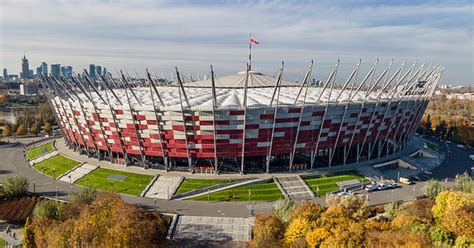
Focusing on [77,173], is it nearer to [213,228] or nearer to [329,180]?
[213,228]

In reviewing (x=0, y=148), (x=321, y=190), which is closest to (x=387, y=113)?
(x=321, y=190)

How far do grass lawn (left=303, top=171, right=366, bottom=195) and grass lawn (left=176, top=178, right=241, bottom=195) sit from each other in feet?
46.0

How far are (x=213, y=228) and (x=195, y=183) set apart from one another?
14.9 metres

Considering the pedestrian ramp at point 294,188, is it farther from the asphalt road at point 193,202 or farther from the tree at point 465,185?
the tree at point 465,185

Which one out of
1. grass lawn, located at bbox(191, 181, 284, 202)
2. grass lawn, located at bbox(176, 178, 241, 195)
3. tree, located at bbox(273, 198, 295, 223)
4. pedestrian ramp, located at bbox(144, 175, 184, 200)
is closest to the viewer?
tree, located at bbox(273, 198, 295, 223)

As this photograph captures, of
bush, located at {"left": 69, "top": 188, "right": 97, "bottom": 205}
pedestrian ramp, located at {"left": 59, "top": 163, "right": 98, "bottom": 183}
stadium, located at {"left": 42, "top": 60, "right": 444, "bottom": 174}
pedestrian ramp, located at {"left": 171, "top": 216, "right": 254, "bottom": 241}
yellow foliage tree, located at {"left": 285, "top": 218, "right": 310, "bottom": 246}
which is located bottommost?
pedestrian ramp, located at {"left": 171, "top": 216, "right": 254, "bottom": 241}

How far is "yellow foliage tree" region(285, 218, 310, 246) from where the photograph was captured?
A: 3759cm

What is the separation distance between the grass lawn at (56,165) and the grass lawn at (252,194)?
31.1 metres

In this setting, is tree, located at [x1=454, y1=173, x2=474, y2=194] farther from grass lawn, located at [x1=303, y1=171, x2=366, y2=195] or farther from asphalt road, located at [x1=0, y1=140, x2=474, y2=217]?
grass lawn, located at [x1=303, y1=171, x2=366, y2=195]

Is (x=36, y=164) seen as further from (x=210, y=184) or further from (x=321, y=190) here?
(x=321, y=190)

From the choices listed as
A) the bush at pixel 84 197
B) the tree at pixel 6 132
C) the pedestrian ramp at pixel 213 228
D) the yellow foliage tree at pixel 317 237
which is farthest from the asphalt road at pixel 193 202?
the tree at pixel 6 132

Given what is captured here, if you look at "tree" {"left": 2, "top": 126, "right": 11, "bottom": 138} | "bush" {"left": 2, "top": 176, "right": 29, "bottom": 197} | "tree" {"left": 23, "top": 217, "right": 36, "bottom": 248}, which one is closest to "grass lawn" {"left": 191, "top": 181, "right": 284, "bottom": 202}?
"tree" {"left": 23, "top": 217, "right": 36, "bottom": 248}

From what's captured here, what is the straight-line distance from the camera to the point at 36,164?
3140 inches

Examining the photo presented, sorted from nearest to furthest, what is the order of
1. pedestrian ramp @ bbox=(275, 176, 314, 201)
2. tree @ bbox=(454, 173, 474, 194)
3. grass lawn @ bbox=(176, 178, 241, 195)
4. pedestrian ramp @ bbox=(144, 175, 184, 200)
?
tree @ bbox=(454, 173, 474, 194) → pedestrian ramp @ bbox=(144, 175, 184, 200) → pedestrian ramp @ bbox=(275, 176, 314, 201) → grass lawn @ bbox=(176, 178, 241, 195)
